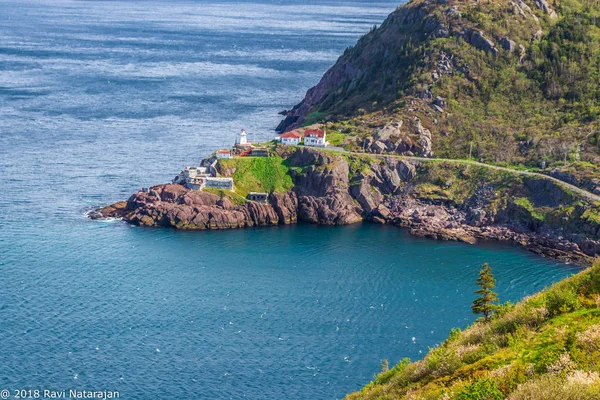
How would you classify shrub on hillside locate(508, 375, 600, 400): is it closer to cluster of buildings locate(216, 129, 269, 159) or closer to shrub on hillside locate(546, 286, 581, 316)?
shrub on hillside locate(546, 286, 581, 316)

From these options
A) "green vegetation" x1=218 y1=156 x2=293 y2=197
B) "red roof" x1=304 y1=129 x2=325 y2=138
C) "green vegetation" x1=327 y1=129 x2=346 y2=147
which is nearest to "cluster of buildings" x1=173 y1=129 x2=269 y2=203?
"green vegetation" x1=218 y1=156 x2=293 y2=197

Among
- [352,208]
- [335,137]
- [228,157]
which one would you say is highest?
[335,137]

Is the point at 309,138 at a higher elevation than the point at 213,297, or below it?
higher

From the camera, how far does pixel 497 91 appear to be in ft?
594

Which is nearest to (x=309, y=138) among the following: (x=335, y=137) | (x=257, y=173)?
(x=335, y=137)

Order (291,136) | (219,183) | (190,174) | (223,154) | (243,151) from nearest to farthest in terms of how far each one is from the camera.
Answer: (190,174) → (219,183) → (223,154) → (243,151) → (291,136)

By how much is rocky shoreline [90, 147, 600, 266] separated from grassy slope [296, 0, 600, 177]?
1558cm

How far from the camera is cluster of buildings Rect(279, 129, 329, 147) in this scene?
169m

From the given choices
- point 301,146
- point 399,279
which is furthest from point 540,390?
point 301,146

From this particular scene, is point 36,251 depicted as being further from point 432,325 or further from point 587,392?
point 587,392

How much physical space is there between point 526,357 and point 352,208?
114 meters

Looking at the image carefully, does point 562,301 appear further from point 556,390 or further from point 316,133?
point 316,133

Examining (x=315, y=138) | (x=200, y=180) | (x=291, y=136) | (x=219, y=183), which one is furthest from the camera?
(x=291, y=136)

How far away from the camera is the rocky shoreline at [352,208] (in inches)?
5728
